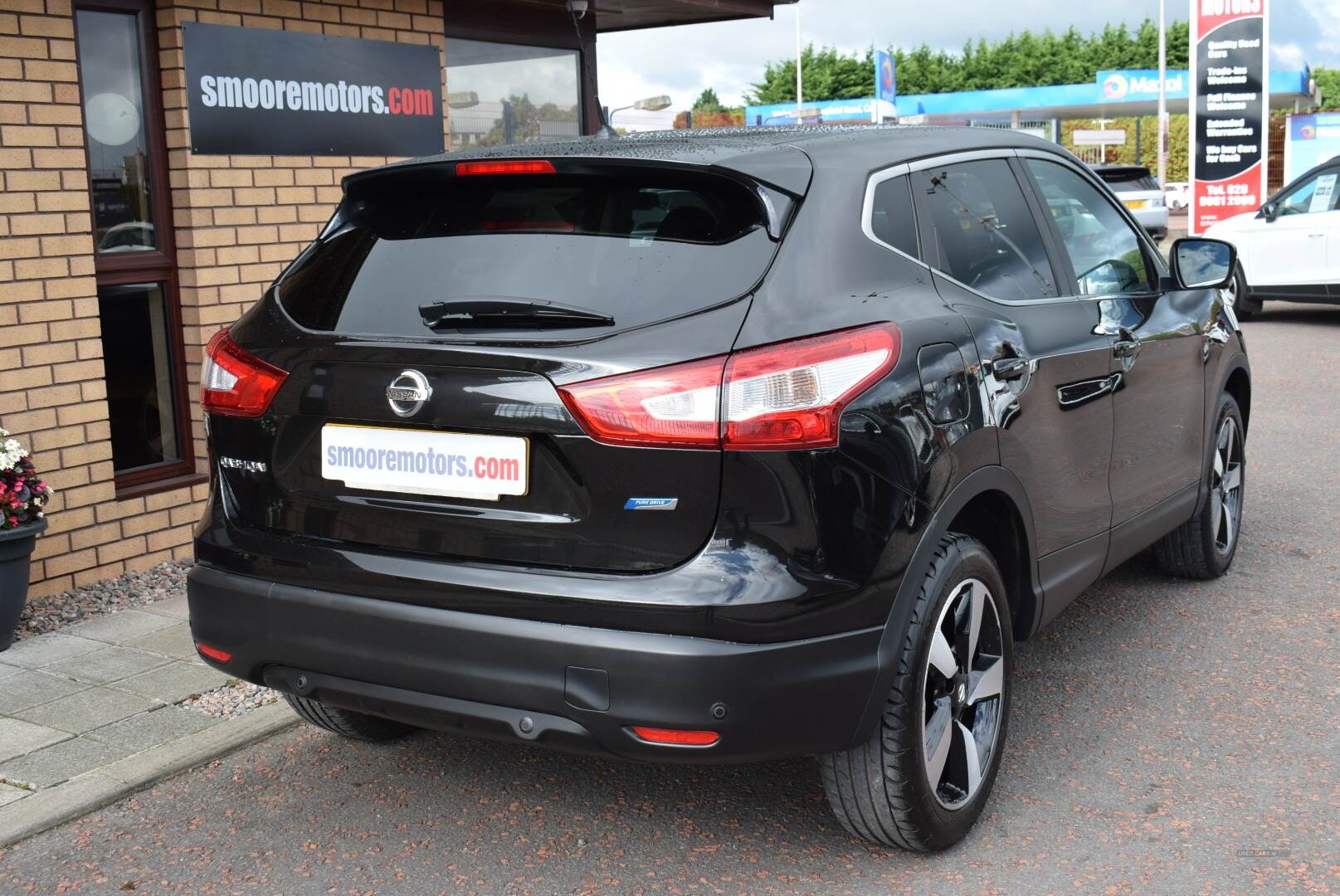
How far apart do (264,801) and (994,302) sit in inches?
93.5

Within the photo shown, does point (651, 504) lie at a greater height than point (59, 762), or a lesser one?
greater

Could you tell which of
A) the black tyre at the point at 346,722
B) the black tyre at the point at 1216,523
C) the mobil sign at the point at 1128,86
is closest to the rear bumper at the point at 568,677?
the black tyre at the point at 346,722

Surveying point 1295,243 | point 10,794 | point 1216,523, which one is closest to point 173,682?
point 10,794

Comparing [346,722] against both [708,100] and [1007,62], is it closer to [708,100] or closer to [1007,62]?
[1007,62]

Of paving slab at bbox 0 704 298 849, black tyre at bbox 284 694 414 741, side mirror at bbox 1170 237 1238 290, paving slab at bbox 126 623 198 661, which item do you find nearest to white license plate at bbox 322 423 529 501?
black tyre at bbox 284 694 414 741

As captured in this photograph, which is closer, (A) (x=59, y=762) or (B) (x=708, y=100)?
(A) (x=59, y=762)

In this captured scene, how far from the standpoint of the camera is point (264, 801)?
3807 millimetres

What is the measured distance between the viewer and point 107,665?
4895mm

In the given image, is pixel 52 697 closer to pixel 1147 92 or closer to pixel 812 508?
pixel 812 508

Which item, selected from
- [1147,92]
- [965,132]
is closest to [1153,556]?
[965,132]

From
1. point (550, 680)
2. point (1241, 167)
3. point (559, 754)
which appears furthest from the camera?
point (1241, 167)

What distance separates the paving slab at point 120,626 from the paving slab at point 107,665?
0.14 meters

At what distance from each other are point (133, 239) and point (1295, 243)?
12.6m

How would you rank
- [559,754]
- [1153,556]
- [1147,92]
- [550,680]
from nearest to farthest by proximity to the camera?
[550,680], [559,754], [1153,556], [1147,92]
